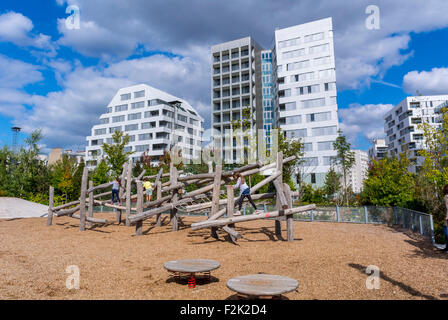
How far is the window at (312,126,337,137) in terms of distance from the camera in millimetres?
A: 40000

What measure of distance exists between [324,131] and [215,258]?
36706 mm

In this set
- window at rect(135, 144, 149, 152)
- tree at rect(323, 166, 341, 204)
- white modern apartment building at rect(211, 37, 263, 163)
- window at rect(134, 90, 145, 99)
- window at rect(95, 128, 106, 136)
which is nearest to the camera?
tree at rect(323, 166, 341, 204)

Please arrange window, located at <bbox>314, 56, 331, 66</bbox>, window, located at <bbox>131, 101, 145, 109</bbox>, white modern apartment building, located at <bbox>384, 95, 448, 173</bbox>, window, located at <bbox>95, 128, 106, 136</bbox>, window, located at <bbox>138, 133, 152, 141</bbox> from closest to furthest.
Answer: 1. window, located at <bbox>314, 56, 331, 66</bbox>
2. white modern apartment building, located at <bbox>384, 95, 448, 173</bbox>
3. window, located at <bbox>138, 133, 152, 141</bbox>
4. window, located at <bbox>131, 101, 145, 109</bbox>
5. window, located at <bbox>95, 128, 106, 136</bbox>

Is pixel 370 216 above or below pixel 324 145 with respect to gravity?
below

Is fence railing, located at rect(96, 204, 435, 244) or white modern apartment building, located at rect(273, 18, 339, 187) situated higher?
white modern apartment building, located at rect(273, 18, 339, 187)

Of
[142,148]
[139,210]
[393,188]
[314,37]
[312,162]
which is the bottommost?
[139,210]

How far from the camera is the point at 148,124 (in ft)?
194

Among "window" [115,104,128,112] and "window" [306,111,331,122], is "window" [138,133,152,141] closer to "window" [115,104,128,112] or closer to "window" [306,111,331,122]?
"window" [115,104,128,112]

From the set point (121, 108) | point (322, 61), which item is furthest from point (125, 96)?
point (322, 61)

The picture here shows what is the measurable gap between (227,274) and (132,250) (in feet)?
14.4

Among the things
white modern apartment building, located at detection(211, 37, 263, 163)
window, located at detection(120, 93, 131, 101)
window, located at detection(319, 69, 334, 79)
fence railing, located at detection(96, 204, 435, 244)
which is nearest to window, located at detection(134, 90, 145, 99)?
window, located at detection(120, 93, 131, 101)

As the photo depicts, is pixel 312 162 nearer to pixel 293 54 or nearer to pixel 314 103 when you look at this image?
pixel 314 103

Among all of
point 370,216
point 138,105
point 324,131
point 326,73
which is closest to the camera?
point 370,216
